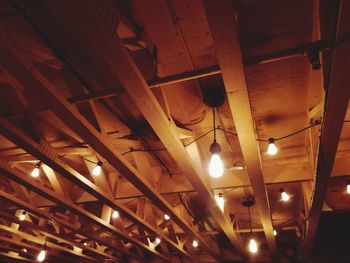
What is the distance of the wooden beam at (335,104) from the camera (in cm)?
163

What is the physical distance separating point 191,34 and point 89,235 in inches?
198

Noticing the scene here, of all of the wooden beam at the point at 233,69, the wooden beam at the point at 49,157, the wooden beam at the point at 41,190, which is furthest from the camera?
the wooden beam at the point at 41,190

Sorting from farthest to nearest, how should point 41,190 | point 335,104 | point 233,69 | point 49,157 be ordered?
point 41,190, point 49,157, point 335,104, point 233,69

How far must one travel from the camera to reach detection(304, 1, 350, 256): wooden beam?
5.36 feet

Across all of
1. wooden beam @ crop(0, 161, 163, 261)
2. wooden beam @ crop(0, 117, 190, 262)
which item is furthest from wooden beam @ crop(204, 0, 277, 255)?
wooden beam @ crop(0, 161, 163, 261)

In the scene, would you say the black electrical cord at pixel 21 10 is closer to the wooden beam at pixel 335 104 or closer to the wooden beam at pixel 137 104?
the wooden beam at pixel 137 104

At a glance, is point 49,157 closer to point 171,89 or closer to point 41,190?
point 41,190

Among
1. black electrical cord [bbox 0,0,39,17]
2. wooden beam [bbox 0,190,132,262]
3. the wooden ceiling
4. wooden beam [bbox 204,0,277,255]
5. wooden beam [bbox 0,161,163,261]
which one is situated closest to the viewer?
wooden beam [bbox 204,0,277,255]

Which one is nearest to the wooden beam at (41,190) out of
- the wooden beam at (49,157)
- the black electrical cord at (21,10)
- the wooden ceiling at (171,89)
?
the wooden ceiling at (171,89)

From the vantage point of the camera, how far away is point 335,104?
207 cm

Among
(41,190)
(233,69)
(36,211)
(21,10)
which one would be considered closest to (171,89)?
(233,69)

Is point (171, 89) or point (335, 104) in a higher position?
point (171, 89)

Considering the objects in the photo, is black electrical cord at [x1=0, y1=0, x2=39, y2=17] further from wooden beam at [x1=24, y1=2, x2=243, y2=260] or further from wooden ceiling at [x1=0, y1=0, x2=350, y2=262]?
wooden beam at [x1=24, y1=2, x2=243, y2=260]

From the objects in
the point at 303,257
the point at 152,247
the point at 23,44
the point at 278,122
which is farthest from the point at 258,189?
the point at 303,257
